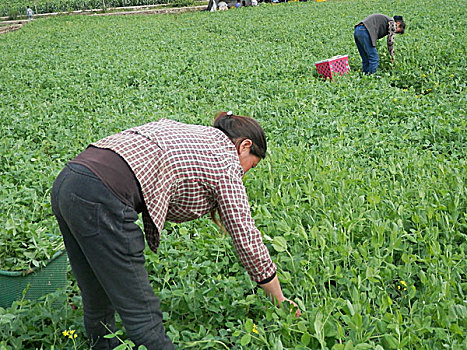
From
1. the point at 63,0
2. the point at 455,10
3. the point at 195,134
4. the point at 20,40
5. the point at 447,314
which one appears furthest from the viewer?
the point at 63,0

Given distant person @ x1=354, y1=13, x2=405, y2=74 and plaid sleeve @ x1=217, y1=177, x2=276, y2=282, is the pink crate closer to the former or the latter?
distant person @ x1=354, y1=13, x2=405, y2=74

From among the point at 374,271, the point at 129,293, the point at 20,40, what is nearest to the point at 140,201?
the point at 129,293

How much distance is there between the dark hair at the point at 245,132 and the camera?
2.10 metres

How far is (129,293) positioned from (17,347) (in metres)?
0.83

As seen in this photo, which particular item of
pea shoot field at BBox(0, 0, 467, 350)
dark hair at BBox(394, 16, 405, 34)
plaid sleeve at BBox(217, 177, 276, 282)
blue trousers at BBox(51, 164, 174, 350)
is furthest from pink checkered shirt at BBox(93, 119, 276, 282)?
dark hair at BBox(394, 16, 405, 34)

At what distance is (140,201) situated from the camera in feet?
6.35

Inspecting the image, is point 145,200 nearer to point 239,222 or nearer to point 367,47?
point 239,222

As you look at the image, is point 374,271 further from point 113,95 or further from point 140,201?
point 113,95

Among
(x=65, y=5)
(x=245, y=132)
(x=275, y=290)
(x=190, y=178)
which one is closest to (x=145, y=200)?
(x=190, y=178)

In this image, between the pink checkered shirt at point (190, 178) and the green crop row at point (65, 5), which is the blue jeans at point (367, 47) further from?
the green crop row at point (65, 5)

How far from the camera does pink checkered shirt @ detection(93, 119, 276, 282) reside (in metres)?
1.92

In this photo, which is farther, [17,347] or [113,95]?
[113,95]

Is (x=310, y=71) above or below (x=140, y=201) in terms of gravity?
below

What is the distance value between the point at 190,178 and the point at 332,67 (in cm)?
641
